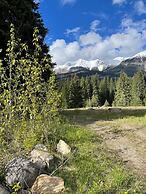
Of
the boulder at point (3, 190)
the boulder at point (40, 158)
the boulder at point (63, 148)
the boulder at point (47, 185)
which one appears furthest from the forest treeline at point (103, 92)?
the boulder at point (3, 190)

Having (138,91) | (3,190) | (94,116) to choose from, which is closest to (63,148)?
(3,190)

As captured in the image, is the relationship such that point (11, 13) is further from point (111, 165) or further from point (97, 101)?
point (97, 101)

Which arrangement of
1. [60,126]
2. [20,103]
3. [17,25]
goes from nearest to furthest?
[20,103] < [60,126] < [17,25]

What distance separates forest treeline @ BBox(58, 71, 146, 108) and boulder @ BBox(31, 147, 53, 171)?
81697mm

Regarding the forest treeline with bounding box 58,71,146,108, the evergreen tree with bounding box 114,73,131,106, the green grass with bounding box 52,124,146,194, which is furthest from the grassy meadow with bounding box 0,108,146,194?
the evergreen tree with bounding box 114,73,131,106

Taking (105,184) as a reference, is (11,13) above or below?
above

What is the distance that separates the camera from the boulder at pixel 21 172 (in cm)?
862

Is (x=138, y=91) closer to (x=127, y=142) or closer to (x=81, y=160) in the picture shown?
(x=127, y=142)

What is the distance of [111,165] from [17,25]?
12.4m

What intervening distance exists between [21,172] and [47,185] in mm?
623

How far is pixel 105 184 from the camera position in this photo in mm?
8797

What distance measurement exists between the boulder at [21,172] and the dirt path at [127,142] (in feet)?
8.69

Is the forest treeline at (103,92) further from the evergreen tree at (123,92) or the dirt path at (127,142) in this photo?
the dirt path at (127,142)

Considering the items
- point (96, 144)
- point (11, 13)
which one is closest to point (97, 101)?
point (11, 13)
